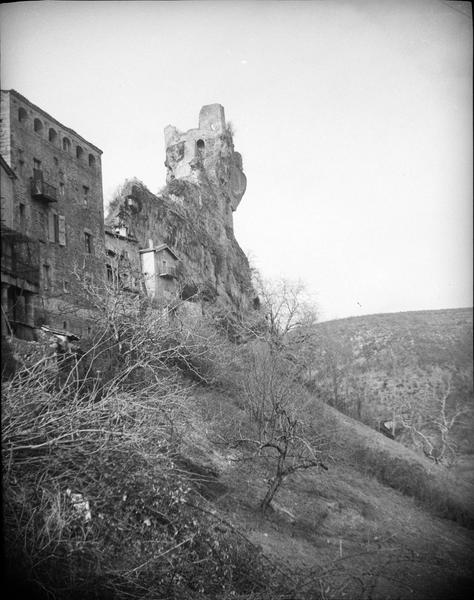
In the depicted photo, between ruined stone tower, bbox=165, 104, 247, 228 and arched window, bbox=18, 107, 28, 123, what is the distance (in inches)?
947

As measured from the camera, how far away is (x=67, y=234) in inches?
1112

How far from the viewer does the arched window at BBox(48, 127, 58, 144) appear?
91.1 feet

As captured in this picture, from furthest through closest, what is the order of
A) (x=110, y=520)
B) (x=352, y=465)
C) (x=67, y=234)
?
(x=67, y=234), (x=352, y=465), (x=110, y=520)

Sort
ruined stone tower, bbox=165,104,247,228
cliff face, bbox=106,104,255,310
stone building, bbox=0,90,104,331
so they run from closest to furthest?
1. stone building, bbox=0,90,104,331
2. cliff face, bbox=106,104,255,310
3. ruined stone tower, bbox=165,104,247,228

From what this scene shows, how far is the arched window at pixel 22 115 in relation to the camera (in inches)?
997

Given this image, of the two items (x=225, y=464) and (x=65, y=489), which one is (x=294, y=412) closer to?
(x=225, y=464)

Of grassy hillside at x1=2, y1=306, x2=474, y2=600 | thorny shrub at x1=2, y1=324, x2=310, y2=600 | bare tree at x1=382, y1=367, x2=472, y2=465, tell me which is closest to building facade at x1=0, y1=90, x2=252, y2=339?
grassy hillside at x1=2, y1=306, x2=474, y2=600

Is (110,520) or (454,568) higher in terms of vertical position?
(110,520)

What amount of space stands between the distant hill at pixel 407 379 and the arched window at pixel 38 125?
1995 centimetres

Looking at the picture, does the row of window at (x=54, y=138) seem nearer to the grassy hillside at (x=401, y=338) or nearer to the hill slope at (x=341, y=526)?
the hill slope at (x=341, y=526)

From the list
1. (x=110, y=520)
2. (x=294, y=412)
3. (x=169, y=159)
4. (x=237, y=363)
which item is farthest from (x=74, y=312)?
(x=169, y=159)

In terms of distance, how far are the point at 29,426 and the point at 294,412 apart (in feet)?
Result: 40.1

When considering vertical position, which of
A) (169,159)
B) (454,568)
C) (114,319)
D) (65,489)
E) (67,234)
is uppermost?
(169,159)

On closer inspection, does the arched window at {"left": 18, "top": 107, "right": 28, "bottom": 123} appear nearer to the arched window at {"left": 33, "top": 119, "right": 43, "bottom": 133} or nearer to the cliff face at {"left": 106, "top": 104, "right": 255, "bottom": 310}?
the arched window at {"left": 33, "top": 119, "right": 43, "bottom": 133}
